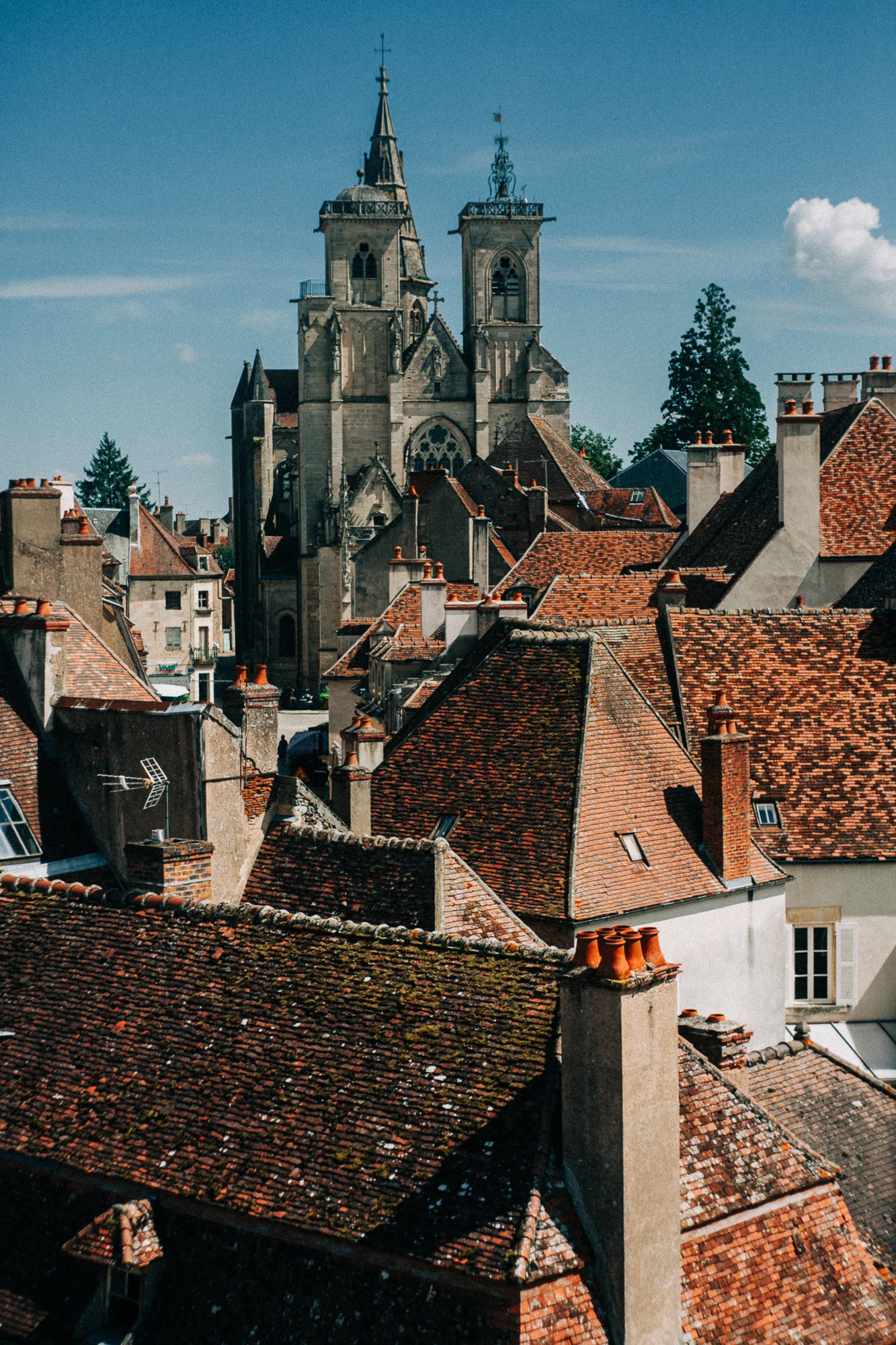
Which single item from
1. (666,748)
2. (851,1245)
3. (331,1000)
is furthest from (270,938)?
(666,748)

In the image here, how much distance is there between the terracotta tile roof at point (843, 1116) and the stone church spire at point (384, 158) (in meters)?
95.4

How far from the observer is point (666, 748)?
22.7 meters

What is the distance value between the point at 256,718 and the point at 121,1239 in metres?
8.07

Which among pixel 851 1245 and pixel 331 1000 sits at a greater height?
pixel 331 1000

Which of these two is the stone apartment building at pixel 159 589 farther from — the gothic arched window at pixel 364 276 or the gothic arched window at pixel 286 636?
the gothic arched window at pixel 364 276

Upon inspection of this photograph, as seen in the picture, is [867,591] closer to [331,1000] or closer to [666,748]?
[666,748]

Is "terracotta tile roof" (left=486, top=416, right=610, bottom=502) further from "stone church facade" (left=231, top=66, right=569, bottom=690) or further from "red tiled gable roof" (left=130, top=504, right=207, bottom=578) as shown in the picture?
"red tiled gable roof" (left=130, top=504, right=207, bottom=578)

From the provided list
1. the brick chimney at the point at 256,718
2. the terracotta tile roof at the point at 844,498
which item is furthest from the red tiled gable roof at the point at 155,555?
the brick chimney at the point at 256,718

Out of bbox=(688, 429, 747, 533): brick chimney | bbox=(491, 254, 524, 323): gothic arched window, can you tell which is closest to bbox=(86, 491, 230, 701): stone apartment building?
bbox=(491, 254, 524, 323): gothic arched window

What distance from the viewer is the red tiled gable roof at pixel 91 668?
67.2ft

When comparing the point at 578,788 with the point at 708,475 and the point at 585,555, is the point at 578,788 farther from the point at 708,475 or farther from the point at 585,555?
the point at 708,475

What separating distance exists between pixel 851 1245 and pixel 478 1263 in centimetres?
365

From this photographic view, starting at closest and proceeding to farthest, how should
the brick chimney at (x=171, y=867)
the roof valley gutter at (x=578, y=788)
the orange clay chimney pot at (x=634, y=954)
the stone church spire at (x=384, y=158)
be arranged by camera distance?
the orange clay chimney pot at (x=634, y=954) → the brick chimney at (x=171, y=867) → the roof valley gutter at (x=578, y=788) → the stone church spire at (x=384, y=158)

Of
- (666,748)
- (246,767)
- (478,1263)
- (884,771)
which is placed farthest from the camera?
(884,771)
